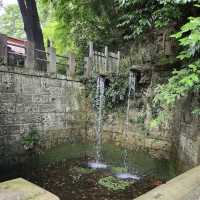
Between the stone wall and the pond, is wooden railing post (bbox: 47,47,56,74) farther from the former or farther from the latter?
the pond

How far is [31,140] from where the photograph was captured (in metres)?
6.12

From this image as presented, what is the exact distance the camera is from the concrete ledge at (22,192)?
1.55m

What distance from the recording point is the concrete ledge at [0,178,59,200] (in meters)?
1.55

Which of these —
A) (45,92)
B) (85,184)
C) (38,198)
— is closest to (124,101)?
(45,92)

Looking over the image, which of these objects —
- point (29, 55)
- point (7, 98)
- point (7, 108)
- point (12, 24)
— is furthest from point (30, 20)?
point (12, 24)

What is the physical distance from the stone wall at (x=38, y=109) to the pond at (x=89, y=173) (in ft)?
1.36

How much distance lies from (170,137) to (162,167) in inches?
30.5

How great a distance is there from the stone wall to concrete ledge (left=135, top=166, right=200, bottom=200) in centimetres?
457

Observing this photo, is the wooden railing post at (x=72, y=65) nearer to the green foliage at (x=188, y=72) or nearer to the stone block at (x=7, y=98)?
the stone block at (x=7, y=98)

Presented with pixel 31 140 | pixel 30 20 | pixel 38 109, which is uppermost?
pixel 30 20

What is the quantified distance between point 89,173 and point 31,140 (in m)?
1.77

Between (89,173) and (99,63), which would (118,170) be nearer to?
(89,173)

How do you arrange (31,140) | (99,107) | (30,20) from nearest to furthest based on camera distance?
(31,140)
(99,107)
(30,20)

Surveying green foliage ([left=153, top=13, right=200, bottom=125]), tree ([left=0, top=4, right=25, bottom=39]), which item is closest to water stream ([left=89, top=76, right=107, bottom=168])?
green foliage ([left=153, top=13, right=200, bottom=125])
